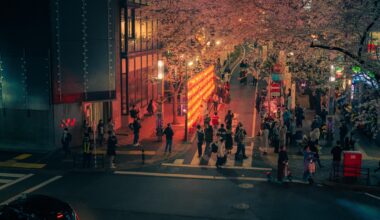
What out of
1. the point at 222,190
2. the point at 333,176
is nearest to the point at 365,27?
the point at 333,176

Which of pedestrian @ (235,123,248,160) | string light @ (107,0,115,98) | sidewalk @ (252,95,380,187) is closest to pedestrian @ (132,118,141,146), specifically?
string light @ (107,0,115,98)

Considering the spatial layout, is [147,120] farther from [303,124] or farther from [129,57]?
[303,124]

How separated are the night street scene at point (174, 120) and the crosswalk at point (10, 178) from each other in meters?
0.04

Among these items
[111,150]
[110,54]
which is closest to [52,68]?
[110,54]

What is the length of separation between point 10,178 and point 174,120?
510 inches

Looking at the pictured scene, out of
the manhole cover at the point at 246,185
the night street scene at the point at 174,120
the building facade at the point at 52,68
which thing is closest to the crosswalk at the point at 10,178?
the night street scene at the point at 174,120

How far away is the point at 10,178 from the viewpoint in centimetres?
2008

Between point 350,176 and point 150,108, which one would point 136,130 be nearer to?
point 150,108

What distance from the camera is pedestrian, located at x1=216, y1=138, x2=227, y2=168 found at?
21.1m

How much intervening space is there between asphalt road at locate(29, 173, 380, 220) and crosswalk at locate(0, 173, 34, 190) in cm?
162

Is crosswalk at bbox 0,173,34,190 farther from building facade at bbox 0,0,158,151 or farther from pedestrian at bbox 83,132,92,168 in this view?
building facade at bbox 0,0,158,151

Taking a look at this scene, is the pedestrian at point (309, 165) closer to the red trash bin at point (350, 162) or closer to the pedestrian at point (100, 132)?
the red trash bin at point (350, 162)

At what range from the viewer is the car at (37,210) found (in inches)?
478

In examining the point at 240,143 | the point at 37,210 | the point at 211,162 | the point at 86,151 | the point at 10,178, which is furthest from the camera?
the point at 240,143
